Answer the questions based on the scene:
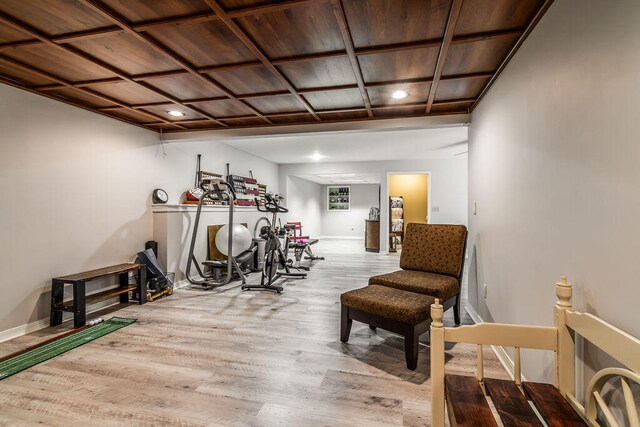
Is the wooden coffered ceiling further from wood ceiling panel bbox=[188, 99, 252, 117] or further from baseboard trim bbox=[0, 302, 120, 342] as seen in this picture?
baseboard trim bbox=[0, 302, 120, 342]

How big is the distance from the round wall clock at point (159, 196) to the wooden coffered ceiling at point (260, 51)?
4.16 feet

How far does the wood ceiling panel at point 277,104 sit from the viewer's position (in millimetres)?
3252

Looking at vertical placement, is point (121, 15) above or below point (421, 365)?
above

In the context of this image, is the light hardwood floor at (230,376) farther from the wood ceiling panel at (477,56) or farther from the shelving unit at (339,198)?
the shelving unit at (339,198)

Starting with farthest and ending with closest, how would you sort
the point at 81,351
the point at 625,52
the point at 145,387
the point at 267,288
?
1. the point at 267,288
2. the point at 81,351
3. the point at 145,387
4. the point at 625,52

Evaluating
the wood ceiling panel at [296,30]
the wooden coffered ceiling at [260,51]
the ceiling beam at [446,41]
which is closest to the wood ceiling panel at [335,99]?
the wooden coffered ceiling at [260,51]

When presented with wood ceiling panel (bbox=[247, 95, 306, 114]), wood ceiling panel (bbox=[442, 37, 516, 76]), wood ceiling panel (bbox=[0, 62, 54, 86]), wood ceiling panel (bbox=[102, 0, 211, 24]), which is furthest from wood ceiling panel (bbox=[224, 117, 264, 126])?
wood ceiling panel (bbox=[442, 37, 516, 76])

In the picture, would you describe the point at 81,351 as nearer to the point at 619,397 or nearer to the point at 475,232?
the point at 619,397

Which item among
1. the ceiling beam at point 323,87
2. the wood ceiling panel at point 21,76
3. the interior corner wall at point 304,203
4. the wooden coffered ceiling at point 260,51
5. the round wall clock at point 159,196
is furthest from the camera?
the interior corner wall at point 304,203

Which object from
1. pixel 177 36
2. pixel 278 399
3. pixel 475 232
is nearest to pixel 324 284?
pixel 475 232

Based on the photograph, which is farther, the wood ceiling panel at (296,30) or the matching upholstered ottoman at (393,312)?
the matching upholstered ottoman at (393,312)

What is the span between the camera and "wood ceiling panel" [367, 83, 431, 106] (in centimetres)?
292

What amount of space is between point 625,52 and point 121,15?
99.7 inches

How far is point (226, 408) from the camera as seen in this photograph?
5.91ft
